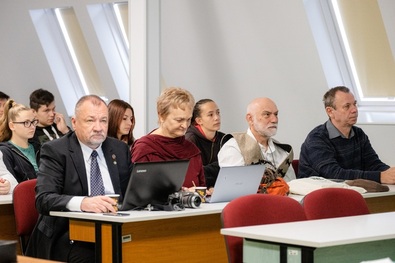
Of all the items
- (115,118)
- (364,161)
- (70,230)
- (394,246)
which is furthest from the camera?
(115,118)

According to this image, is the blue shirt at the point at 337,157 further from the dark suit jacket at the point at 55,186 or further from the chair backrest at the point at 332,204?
the dark suit jacket at the point at 55,186

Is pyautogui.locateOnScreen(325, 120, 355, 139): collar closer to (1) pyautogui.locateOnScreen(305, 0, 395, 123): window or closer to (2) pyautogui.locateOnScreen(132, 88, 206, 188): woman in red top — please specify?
(2) pyautogui.locateOnScreen(132, 88, 206, 188): woman in red top

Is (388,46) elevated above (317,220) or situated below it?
above

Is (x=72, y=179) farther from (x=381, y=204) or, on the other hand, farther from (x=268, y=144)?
(x=381, y=204)

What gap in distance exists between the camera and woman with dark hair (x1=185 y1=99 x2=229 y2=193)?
7.12 meters

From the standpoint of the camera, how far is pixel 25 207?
Answer: 17.3 feet

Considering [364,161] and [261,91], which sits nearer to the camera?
[364,161]

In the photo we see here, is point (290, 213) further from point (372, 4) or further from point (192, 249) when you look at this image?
point (372, 4)

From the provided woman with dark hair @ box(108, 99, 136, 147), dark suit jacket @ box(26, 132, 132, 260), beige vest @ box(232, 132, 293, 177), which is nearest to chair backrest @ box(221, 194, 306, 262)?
dark suit jacket @ box(26, 132, 132, 260)

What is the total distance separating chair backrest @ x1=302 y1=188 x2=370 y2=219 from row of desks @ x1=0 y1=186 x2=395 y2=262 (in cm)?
61

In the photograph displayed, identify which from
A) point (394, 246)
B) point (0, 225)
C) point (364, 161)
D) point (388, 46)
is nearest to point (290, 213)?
point (394, 246)

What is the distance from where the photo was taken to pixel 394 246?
13.0 ft

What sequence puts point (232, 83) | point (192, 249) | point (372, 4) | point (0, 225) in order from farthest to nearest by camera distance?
point (232, 83), point (372, 4), point (0, 225), point (192, 249)

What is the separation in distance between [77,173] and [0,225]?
1009 millimetres
